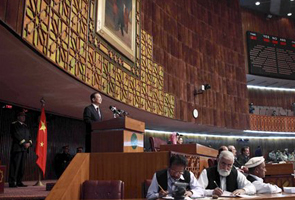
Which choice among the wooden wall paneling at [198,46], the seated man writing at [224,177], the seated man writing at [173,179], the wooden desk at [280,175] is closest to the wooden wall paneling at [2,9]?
the seated man writing at [173,179]

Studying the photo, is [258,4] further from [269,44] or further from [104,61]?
[104,61]

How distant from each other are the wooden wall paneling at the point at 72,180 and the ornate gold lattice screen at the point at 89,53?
79.4 inches

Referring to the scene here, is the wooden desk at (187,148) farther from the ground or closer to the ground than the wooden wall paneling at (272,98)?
closer to the ground

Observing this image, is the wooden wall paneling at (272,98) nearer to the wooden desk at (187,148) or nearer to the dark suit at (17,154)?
the wooden desk at (187,148)

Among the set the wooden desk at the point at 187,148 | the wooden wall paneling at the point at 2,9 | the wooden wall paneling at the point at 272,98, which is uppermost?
the wooden wall paneling at the point at 272,98

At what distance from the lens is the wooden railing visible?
15.8 meters

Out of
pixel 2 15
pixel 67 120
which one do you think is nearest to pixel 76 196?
pixel 2 15

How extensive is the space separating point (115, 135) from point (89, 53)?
128 inches

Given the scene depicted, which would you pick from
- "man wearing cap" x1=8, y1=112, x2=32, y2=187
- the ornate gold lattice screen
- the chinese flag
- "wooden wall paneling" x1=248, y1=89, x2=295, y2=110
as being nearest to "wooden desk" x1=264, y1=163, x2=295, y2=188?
the ornate gold lattice screen

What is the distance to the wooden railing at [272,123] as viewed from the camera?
15.8 m

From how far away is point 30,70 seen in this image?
5824mm

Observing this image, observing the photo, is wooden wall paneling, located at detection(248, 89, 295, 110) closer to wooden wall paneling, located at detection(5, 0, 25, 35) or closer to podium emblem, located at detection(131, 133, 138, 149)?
podium emblem, located at detection(131, 133, 138, 149)

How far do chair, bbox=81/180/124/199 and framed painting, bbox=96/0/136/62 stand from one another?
448cm

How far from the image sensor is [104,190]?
144 inches
